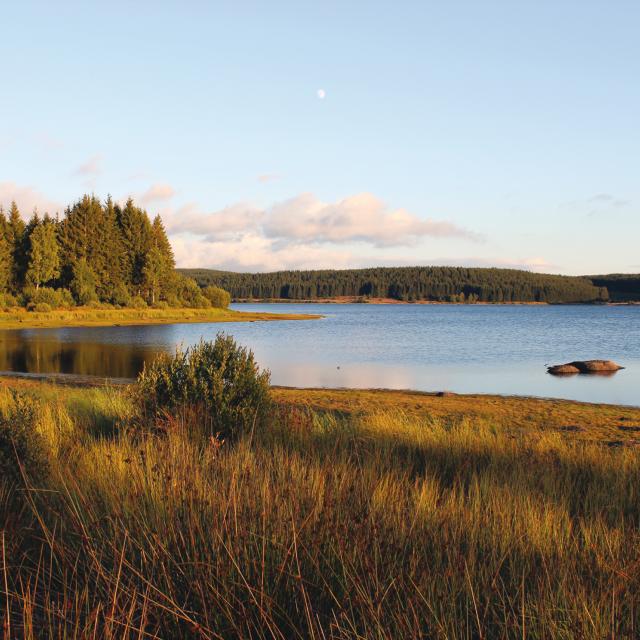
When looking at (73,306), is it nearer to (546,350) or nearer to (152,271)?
(152,271)

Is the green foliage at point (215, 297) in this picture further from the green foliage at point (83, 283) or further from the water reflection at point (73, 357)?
the water reflection at point (73, 357)

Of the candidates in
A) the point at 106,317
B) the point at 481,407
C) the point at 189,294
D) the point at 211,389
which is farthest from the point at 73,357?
the point at 189,294

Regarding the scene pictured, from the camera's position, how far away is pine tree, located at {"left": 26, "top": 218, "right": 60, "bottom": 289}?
219ft

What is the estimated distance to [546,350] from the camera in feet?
151

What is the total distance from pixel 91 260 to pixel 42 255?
30.5ft

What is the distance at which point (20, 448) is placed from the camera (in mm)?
6090

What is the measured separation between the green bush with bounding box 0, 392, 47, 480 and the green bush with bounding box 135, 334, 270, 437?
7.63ft

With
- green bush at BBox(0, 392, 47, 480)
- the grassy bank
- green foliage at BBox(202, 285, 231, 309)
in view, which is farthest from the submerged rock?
green foliage at BBox(202, 285, 231, 309)

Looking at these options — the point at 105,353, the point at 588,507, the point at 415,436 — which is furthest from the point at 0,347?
the point at 588,507

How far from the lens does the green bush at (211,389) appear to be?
9094 mm

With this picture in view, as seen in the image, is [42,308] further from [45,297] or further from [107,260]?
[107,260]

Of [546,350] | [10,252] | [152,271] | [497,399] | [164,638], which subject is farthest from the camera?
[152,271]

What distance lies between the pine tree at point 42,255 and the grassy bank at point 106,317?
483 cm

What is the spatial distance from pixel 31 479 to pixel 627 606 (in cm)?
490
